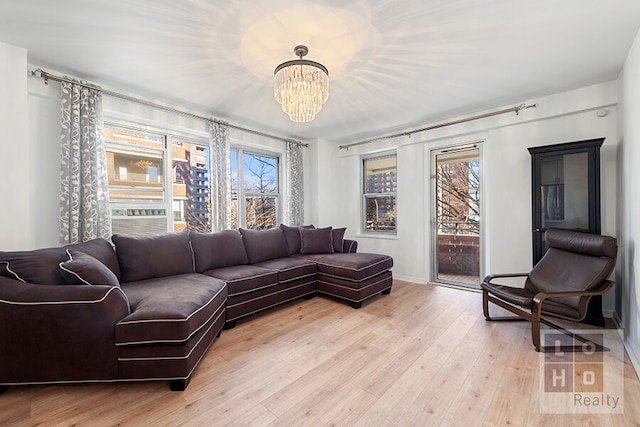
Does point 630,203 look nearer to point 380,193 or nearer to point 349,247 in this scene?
point 349,247

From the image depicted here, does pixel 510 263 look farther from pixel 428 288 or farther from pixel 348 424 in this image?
pixel 348 424

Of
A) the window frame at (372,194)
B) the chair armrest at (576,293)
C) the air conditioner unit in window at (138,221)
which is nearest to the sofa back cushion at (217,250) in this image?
the air conditioner unit in window at (138,221)

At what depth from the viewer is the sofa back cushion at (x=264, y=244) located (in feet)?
12.1

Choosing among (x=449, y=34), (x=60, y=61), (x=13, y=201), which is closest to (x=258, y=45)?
(x=449, y=34)

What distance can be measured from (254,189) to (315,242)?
142 cm

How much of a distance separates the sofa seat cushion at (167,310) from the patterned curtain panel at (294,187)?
2443mm

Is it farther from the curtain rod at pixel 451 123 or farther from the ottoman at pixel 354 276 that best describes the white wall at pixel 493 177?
the ottoman at pixel 354 276

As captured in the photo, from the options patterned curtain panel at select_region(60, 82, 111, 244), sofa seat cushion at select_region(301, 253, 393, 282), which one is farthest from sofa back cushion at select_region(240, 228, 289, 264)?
patterned curtain panel at select_region(60, 82, 111, 244)

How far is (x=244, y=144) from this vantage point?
441 cm

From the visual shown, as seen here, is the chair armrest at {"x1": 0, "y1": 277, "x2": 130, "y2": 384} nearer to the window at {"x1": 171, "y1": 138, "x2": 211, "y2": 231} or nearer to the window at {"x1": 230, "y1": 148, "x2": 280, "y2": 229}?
the window at {"x1": 171, "y1": 138, "x2": 211, "y2": 231}

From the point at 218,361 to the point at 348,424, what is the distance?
1.16m

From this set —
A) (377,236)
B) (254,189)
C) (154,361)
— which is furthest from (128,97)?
(377,236)

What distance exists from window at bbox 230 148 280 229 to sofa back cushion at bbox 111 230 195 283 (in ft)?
4.04

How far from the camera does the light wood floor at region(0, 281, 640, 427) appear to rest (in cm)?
157
